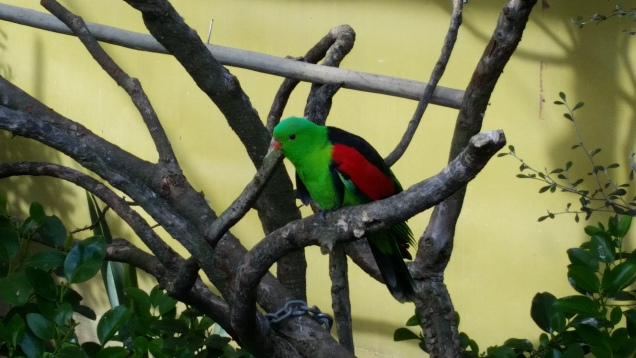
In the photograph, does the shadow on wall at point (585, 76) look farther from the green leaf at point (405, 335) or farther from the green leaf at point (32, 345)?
the green leaf at point (32, 345)

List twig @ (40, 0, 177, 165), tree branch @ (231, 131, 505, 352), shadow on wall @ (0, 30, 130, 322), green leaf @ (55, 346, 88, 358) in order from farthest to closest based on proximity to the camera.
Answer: shadow on wall @ (0, 30, 130, 322), twig @ (40, 0, 177, 165), green leaf @ (55, 346, 88, 358), tree branch @ (231, 131, 505, 352)

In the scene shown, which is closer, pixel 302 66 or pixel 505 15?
pixel 505 15

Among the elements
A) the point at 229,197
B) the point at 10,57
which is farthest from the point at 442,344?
the point at 10,57

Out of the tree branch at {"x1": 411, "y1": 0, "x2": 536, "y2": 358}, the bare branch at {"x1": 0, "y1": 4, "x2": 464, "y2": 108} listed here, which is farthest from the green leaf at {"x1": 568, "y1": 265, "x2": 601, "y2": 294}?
the bare branch at {"x1": 0, "y1": 4, "x2": 464, "y2": 108}

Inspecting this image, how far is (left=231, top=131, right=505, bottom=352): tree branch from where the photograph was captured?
0.65 m

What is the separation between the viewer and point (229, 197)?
2.27 metres

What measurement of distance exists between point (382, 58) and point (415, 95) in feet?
2.21

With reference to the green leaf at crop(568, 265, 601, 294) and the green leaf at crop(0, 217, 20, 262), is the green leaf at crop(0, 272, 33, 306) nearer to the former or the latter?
the green leaf at crop(0, 217, 20, 262)

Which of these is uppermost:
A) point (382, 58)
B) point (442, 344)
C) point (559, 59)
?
point (382, 58)

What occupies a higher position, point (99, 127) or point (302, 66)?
point (99, 127)

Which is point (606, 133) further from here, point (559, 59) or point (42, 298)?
point (42, 298)

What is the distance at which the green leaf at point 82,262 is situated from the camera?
1.13 meters

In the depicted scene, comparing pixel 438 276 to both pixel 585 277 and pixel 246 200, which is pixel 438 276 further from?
pixel 246 200

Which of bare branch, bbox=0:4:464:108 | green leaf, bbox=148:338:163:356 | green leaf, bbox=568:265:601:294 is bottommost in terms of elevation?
green leaf, bbox=148:338:163:356
